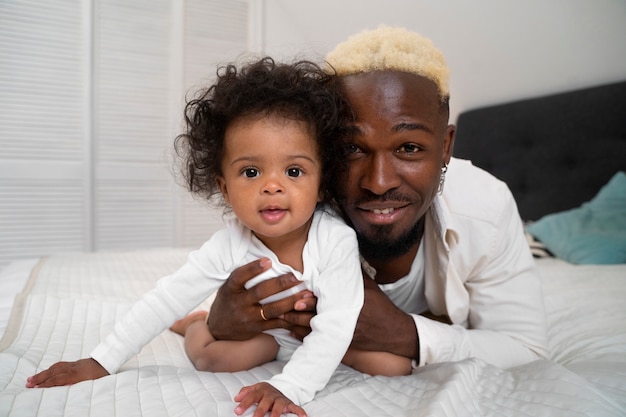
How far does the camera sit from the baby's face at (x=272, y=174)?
38.3 inches

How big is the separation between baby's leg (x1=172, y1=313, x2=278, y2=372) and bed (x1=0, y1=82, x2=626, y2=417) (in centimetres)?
3

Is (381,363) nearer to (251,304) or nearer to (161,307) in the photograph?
(251,304)

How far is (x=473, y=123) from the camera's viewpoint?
2.94 m

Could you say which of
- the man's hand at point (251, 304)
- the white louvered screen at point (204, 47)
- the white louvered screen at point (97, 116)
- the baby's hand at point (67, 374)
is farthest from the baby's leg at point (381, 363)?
the white louvered screen at point (204, 47)

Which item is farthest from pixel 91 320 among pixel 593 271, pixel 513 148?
pixel 513 148

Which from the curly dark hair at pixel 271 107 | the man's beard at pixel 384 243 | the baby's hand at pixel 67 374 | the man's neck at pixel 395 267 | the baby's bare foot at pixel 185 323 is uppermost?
the curly dark hair at pixel 271 107

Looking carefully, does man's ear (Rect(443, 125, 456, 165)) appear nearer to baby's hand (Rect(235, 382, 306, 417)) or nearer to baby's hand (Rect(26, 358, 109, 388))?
baby's hand (Rect(235, 382, 306, 417))

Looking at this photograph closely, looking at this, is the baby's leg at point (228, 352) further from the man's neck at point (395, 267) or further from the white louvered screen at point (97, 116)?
the white louvered screen at point (97, 116)

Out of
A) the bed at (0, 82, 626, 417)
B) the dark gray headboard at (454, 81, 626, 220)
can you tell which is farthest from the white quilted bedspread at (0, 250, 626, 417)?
the dark gray headboard at (454, 81, 626, 220)

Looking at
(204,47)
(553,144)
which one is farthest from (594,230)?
(204,47)

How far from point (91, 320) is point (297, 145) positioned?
820 mm

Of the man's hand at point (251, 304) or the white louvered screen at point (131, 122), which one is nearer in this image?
the man's hand at point (251, 304)

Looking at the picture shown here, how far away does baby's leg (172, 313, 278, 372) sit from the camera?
3.50 feet

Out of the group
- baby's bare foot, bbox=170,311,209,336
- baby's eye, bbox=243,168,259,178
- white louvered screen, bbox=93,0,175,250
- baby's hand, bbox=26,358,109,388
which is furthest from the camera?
white louvered screen, bbox=93,0,175,250
